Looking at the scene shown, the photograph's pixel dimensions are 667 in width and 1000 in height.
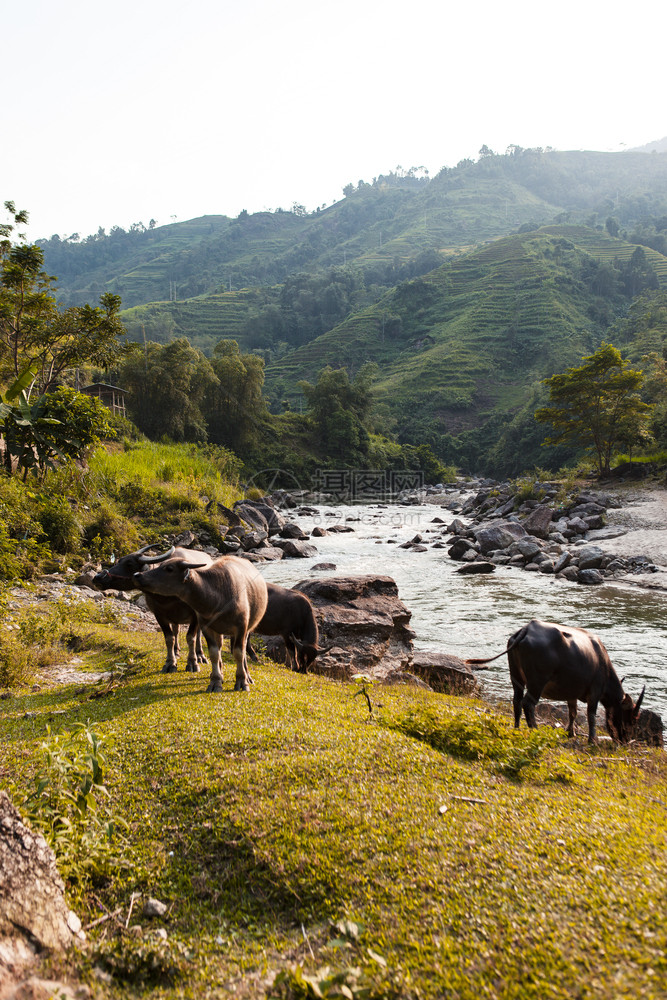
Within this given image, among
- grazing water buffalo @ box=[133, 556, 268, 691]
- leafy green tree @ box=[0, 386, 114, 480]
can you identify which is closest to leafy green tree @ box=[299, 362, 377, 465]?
leafy green tree @ box=[0, 386, 114, 480]

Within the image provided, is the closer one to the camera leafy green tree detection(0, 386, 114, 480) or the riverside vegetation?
the riverside vegetation

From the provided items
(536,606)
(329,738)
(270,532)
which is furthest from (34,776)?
(270,532)

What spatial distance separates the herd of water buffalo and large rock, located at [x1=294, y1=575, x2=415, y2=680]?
3.18 m

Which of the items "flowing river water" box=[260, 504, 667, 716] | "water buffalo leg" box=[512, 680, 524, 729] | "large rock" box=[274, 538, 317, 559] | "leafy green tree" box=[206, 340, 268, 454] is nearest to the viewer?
"water buffalo leg" box=[512, 680, 524, 729]

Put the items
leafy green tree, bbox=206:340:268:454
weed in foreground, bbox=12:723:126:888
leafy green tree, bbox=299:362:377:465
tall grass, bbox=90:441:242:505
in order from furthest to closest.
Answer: leafy green tree, bbox=299:362:377:465 < leafy green tree, bbox=206:340:268:454 < tall grass, bbox=90:441:242:505 < weed in foreground, bbox=12:723:126:888

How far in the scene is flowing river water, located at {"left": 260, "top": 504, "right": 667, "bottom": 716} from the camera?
11.6 metres

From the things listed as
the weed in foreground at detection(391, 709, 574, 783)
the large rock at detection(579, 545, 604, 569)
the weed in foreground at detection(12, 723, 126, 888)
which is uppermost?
the weed in foreground at detection(12, 723, 126, 888)

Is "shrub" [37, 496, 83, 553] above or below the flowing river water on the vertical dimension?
above

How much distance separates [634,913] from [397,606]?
9.95m

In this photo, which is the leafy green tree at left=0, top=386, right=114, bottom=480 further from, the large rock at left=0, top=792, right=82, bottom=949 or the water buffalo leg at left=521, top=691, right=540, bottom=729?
the water buffalo leg at left=521, top=691, right=540, bottom=729

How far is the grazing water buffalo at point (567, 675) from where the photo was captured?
23.6ft

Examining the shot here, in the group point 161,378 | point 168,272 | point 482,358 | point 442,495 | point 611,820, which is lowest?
point 442,495

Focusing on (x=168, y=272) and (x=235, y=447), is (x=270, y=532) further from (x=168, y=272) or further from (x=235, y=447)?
(x=168, y=272)

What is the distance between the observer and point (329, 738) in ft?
15.4
